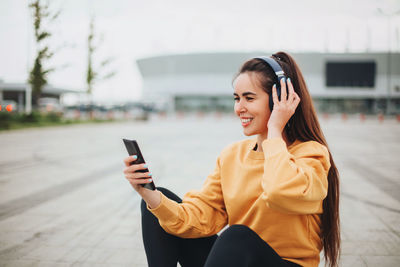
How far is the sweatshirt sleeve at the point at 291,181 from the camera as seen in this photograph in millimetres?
1315

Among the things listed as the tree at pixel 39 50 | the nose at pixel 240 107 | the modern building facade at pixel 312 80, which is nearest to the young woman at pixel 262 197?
the nose at pixel 240 107

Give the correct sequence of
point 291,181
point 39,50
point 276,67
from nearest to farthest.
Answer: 1. point 291,181
2. point 276,67
3. point 39,50

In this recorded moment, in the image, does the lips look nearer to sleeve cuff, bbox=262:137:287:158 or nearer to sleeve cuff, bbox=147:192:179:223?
sleeve cuff, bbox=262:137:287:158

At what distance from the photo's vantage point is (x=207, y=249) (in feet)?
6.07

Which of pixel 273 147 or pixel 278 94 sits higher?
pixel 278 94

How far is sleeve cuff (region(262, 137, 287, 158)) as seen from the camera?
1.41 metres

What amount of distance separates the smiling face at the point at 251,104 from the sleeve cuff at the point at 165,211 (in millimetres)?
544

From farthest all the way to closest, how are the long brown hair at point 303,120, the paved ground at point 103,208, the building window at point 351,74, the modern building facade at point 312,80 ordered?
the modern building facade at point 312,80 < the building window at point 351,74 < the paved ground at point 103,208 < the long brown hair at point 303,120

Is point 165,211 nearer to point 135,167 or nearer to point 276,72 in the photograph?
point 135,167

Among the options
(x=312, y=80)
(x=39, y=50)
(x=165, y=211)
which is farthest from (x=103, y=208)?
(x=312, y=80)

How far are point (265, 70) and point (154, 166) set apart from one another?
5713 millimetres

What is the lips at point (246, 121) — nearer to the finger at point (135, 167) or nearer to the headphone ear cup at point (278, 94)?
the headphone ear cup at point (278, 94)

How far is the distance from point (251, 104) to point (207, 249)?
0.88 metres

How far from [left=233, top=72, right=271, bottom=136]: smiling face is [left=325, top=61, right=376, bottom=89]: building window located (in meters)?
57.7
